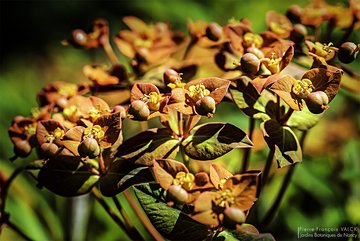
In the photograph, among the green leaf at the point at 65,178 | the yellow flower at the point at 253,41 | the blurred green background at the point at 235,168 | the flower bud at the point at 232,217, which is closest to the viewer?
the flower bud at the point at 232,217

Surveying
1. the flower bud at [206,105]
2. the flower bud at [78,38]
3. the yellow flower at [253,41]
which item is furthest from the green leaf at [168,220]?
the flower bud at [78,38]

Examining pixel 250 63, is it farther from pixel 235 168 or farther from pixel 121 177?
pixel 235 168

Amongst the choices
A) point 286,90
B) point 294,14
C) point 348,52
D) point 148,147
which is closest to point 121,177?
point 148,147

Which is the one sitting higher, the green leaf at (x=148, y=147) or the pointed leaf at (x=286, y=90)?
the pointed leaf at (x=286, y=90)

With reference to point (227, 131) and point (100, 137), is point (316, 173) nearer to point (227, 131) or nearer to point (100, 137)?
point (227, 131)

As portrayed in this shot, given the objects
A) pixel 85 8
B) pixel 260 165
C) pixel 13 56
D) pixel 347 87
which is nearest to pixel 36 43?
pixel 13 56

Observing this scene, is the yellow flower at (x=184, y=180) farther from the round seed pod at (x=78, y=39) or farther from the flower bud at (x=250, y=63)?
the round seed pod at (x=78, y=39)
